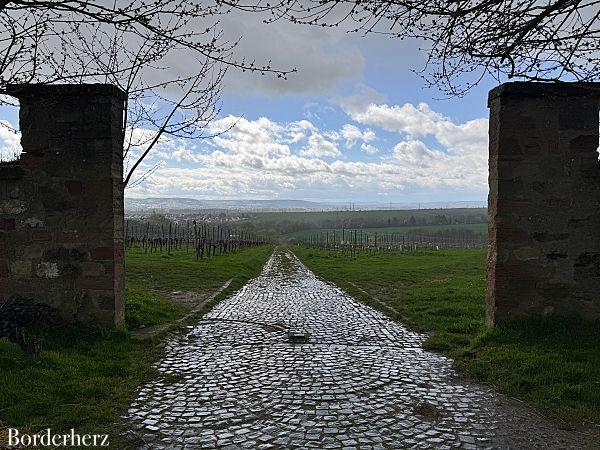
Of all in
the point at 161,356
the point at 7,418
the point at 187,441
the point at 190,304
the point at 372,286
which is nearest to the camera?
the point at 187,441

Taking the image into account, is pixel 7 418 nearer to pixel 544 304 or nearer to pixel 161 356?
pixel 161 356

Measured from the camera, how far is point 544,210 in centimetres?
713

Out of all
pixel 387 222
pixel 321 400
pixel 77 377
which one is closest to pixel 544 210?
pixel 321 400

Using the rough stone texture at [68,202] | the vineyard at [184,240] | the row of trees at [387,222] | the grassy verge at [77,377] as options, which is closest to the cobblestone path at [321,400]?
the grassy verge at [77,377]

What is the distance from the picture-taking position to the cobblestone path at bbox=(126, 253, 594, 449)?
4.07m

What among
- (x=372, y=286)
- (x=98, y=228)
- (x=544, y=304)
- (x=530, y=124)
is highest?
(x=530, y=124)

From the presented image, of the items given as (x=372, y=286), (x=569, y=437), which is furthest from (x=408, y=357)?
(x=372, y=286)

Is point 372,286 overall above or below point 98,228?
below

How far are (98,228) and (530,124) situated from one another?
252 inches

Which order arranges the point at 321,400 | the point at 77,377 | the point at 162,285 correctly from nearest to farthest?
the point at 321,400
the point at 77,377
the point at 162,285

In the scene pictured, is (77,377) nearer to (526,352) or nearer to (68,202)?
(68,202)

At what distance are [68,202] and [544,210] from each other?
6.91 m

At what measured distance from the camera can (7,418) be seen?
14.2 ft

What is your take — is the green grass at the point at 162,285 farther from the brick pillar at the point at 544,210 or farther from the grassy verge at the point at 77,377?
the brick pillar at the point at 544,210
